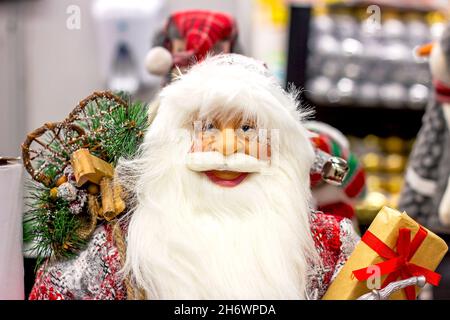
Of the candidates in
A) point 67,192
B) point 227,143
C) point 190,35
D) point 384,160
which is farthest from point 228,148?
point 384,160

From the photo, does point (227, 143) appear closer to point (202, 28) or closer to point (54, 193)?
point (54, 193)

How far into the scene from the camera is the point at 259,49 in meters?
2.71

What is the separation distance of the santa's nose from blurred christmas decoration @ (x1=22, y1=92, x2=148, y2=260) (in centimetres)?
13

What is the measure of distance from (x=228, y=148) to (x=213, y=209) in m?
0.09

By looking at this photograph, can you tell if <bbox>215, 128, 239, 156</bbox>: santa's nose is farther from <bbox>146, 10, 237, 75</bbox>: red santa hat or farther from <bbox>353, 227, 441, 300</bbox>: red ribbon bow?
<bbox>146, 10, 237, 75</bbox>: red santa hat

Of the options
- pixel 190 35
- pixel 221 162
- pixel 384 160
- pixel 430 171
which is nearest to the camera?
pixel 221 162

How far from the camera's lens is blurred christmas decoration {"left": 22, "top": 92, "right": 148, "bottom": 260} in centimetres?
98

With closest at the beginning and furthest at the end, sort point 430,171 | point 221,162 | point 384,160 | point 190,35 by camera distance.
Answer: point 221,162 → point 190,35 → point 430,171 → point 384,160

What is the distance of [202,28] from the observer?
161cm

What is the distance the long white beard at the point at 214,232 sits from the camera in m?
0.93

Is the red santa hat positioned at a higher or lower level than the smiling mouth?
higher

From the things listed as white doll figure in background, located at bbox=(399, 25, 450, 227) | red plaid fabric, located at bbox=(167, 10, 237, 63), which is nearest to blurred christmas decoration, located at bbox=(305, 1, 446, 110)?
white doll figure in background, located at bbox=(399, 25, 450, 227)
